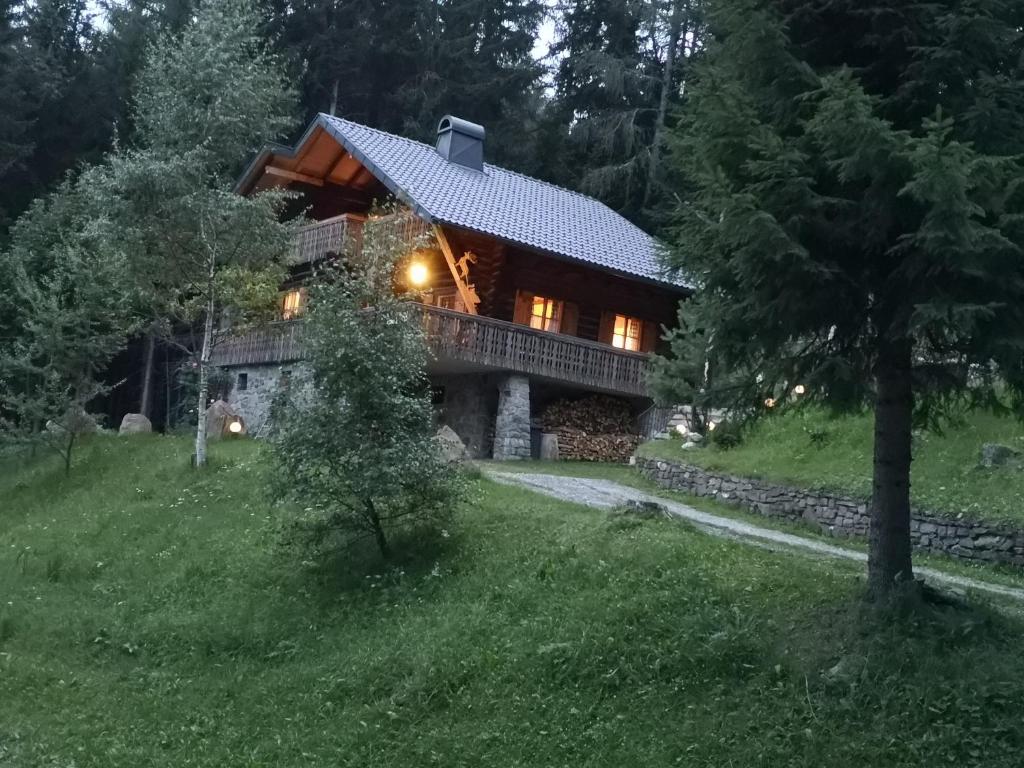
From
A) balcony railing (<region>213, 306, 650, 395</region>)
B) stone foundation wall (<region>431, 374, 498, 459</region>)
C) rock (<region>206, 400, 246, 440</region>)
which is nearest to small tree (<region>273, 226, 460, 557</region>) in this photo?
balcony railing (<region>213, 306, 650, 395</region>)

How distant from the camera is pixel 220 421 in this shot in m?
23.7

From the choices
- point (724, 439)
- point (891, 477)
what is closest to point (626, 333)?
point (724, 439)

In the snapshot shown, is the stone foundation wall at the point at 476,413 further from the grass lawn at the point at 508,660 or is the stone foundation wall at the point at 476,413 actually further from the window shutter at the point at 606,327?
the grass lawn at the point at 508,660

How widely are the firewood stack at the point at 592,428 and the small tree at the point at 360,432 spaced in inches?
495

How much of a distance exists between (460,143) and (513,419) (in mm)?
9006

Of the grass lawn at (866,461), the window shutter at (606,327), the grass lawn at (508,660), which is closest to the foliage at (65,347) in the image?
the grass lawn at (508,660)

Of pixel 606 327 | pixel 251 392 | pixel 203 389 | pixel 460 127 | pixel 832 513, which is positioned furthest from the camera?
pixel 460 127

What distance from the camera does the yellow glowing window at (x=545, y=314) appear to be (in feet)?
84.5

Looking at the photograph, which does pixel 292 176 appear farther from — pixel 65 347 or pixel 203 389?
pixel 203 389

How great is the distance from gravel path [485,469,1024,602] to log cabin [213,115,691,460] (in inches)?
185

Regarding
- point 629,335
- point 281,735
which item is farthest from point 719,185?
point 629,335

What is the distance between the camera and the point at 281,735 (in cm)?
838

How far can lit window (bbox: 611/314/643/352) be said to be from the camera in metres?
27.1

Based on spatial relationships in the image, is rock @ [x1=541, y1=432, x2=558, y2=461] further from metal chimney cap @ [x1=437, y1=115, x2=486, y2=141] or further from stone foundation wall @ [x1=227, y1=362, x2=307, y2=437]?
metal chimney cap @ [x1=437, y1=115, x2=486, y2=141]
